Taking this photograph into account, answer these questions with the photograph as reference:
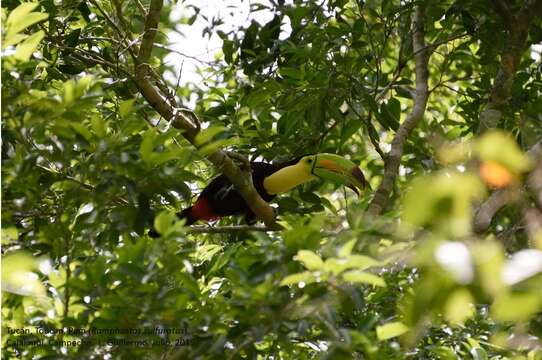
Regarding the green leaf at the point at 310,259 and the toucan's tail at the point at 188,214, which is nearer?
the green leaf at the point at 310,259

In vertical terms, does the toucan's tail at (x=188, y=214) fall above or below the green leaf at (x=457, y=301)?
above

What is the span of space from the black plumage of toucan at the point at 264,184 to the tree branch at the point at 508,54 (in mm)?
850

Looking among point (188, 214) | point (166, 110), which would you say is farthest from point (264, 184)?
point (166, 110)

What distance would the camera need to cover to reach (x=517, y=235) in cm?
480

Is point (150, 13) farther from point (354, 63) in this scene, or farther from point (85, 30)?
point (354, 63)

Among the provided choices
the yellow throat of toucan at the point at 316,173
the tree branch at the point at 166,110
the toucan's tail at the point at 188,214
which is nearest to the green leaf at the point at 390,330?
the tree branch at the point at 166,110

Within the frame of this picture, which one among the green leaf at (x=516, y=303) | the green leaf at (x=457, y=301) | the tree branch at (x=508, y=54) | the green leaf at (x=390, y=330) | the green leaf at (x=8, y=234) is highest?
the tree branch at (x=508, y=54)

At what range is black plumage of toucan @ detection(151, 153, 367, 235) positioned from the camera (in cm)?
462

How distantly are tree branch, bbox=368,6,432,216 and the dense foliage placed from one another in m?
0.03

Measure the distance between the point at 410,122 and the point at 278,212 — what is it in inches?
39.6

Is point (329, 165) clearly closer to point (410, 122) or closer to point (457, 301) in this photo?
point (410, 122)

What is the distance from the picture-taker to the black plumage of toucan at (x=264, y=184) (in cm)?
462

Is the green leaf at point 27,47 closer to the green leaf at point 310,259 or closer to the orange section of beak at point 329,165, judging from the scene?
the green leaf at point 310,259

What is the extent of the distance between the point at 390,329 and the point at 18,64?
60.3 inches
